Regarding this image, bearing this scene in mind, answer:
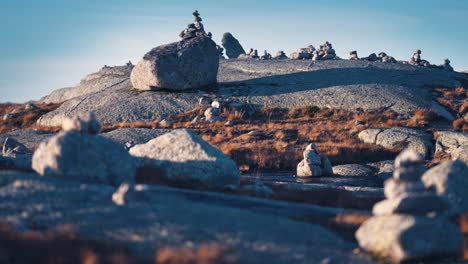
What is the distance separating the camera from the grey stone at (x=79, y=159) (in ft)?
47.8

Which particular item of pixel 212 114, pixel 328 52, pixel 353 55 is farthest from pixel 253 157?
pixel 353 55

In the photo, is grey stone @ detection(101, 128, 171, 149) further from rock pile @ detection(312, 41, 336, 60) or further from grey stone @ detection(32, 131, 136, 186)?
rock pile @ detection(312, 41, 336, 60)

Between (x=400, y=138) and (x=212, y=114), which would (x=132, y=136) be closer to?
(x=212, y=114)

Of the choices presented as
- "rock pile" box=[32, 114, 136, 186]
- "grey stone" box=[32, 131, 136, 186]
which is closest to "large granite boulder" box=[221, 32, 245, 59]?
"rock pile" box=[32, 114, 136, 186]

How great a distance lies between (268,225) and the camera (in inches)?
496

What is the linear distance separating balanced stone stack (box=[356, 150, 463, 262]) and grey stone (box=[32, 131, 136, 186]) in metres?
7.31

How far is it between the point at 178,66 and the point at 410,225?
1761 inches

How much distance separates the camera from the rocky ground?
1106 cm

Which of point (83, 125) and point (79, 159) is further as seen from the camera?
point (83, 125)

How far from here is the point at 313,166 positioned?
31500mm

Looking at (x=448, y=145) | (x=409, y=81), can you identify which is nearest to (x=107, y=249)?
(x=448, y=145)

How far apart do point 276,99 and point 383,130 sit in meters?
14.2

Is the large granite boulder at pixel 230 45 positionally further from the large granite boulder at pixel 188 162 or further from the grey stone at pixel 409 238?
the grey stone at pixel 409 238

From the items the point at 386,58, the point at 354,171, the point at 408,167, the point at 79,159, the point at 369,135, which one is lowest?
the point at 354,171
